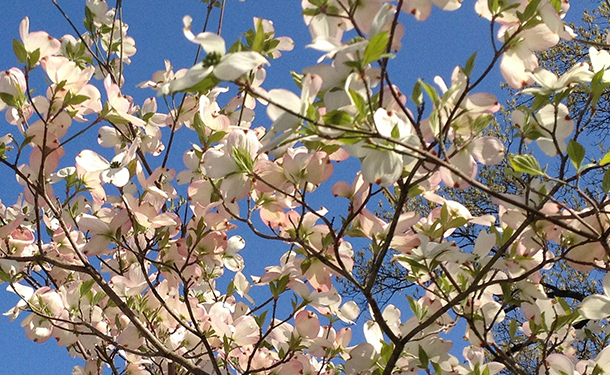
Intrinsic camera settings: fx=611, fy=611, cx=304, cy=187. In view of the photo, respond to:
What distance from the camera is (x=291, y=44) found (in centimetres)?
134

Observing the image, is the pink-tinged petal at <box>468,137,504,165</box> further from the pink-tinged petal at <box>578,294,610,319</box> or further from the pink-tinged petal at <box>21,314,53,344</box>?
the pink-tinged petal at <box>21,314,53,344</box>

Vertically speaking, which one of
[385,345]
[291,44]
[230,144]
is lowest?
[385,345]

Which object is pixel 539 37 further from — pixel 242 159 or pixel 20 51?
pixel 20 51

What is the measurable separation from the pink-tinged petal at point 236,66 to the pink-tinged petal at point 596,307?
674 millimetres

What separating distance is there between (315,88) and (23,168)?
0.84 meters

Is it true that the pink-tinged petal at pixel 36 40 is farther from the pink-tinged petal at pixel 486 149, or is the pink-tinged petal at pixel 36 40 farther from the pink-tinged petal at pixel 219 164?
the pink-tinged petal at pixel 486 149

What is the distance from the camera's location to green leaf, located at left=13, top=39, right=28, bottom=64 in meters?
1.07

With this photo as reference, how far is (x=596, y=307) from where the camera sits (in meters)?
0.95

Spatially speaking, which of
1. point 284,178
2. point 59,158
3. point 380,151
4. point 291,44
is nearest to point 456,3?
point 380,151

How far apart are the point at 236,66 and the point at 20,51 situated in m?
0.68

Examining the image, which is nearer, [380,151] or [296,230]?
[380,151]

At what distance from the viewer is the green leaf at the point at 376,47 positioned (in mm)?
651

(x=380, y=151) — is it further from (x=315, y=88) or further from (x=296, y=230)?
(x=296, y=230)

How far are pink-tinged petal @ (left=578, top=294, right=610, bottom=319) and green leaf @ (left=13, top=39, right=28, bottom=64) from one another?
1.03m
